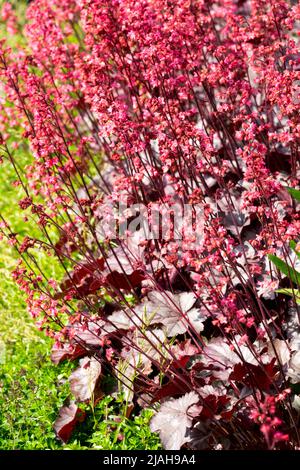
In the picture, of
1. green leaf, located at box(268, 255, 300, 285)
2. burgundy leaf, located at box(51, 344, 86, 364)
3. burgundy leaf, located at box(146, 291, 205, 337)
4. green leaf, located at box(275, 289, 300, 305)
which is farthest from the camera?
burgundy leaf, located at box(51, 344, 86, 364)

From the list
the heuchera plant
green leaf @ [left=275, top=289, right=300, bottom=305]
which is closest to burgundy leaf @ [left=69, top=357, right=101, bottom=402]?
the heuchera plant

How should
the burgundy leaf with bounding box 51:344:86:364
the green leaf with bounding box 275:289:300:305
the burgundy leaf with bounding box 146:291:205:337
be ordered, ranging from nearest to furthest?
the green leaf with bounding box 275:289:300:305, the burgundy leaf with bounding box 146:291:205:337, the burgundy leaf with bounding box 51:344:86:364

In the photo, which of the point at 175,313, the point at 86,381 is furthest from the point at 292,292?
the point at 86,381

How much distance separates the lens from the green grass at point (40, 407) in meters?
3.38

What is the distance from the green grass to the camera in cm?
338

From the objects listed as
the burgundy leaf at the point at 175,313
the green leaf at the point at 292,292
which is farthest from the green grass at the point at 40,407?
the green leaf at the point at 292,292

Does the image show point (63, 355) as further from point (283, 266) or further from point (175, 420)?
point (283, 266)

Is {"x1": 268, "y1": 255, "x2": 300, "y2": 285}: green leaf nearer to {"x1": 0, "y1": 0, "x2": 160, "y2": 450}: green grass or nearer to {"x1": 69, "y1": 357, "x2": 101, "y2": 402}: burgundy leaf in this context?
{"x1": 0, "y1": 0, "x2": 160, "y2": 450}: green grass

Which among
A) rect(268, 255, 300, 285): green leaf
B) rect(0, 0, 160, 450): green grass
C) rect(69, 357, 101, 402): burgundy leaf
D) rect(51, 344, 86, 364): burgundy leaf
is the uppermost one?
rect(268, 255, 300, 285): green leaf

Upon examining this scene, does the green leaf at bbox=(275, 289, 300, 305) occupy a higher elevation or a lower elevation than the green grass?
higher

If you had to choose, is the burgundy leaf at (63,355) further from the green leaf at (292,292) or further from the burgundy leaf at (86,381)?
the green leaf at (292,292)

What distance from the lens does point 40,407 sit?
367 centimetres

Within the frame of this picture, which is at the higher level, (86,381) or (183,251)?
(183,251)
